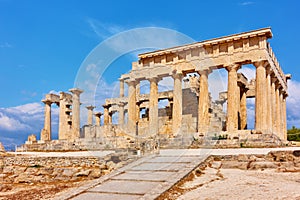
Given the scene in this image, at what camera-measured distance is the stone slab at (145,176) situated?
12984 mm

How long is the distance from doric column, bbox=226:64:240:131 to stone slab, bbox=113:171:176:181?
53.1 feet

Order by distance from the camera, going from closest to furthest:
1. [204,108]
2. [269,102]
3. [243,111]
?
[269,102], [204,108], [243,111]

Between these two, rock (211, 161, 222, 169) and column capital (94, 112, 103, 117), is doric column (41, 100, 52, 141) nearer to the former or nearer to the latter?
column capital (94, 112, 103, 117)

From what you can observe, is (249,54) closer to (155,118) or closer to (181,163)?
(155,118)

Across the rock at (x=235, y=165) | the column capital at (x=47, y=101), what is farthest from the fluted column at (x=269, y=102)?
the column capital at (x=47, y=101)

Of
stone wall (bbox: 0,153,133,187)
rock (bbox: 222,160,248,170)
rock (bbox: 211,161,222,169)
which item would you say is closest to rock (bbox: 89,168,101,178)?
stone wall (bbox: 0,153,133,187)

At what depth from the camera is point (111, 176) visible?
552 inches

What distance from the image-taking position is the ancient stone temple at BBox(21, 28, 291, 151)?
94.5ft

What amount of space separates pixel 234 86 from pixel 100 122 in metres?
30.8

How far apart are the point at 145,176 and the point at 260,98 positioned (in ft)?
58.6

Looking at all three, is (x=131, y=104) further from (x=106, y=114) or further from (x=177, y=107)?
(x=106, y=114)

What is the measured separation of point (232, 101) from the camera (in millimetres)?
29547

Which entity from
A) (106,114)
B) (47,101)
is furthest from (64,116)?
(106,114)

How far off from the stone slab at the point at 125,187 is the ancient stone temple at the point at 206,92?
51.5 ft
